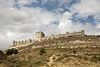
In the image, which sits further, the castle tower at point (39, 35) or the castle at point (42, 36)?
the castle tower at point (39, 35)

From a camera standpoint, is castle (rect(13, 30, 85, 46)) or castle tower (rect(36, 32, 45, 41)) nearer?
castle (rect(13, 30, 85, 46))

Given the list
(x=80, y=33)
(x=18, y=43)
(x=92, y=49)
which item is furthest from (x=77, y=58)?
(x=18, y=43)

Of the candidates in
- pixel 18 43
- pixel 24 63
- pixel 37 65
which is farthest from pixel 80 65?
pixel 18 43

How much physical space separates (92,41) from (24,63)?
162ft

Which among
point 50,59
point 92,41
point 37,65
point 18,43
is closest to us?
point 37,65

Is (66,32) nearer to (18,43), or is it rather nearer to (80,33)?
(80,33)

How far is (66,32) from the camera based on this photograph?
160 m

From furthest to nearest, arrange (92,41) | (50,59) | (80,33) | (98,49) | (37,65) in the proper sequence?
(80,33)
(92,41)
(98,49)
(50,59)
(37,65)

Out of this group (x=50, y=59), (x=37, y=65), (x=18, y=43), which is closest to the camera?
(x=37, y=65)

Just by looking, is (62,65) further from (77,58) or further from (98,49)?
(98,49)

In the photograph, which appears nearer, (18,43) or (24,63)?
(24,63)

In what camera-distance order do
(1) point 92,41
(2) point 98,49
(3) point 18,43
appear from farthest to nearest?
1. (3) point 18,43
2. (1) point 92,41
3. (2) point 98,49

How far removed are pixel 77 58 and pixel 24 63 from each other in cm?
1603

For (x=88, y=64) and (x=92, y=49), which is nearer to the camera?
(x=88, y=64)
